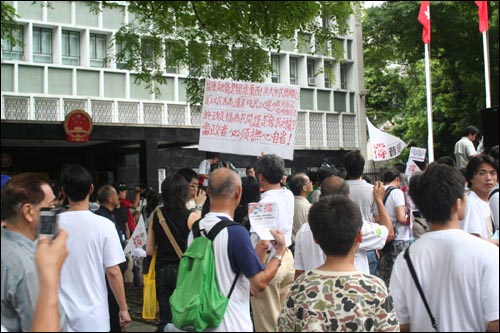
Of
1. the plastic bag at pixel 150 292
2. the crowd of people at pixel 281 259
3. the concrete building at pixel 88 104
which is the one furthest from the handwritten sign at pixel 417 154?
the concrete building at pixel 88 104

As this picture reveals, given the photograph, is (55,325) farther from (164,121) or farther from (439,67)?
(439,67)

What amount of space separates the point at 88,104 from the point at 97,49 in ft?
7.16

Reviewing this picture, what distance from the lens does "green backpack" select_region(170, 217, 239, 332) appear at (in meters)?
4.42

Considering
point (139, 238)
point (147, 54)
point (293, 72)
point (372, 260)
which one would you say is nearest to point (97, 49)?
point (293, 72)

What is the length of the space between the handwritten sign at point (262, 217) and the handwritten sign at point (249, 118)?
15.0 feet

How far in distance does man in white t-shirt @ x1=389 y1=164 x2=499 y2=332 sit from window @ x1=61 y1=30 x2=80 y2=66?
2319 centimetres

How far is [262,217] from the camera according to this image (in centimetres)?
464

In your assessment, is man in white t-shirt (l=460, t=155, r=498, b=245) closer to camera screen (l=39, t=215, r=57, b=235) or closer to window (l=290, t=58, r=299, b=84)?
camera screen (l=39, t=215, r=57, b=235)

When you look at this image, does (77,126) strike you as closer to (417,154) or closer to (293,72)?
(417,154)

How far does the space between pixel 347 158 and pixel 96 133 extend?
15.2 meters

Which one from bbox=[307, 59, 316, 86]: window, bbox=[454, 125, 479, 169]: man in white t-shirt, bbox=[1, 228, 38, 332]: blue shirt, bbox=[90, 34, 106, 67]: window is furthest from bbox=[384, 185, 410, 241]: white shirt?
bbox=[307, 59, 316, 86]: window

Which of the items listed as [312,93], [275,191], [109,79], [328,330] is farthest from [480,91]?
[328,330]

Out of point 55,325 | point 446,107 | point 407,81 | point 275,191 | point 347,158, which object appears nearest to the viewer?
point 55,325

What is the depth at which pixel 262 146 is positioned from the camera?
9.32 metres
